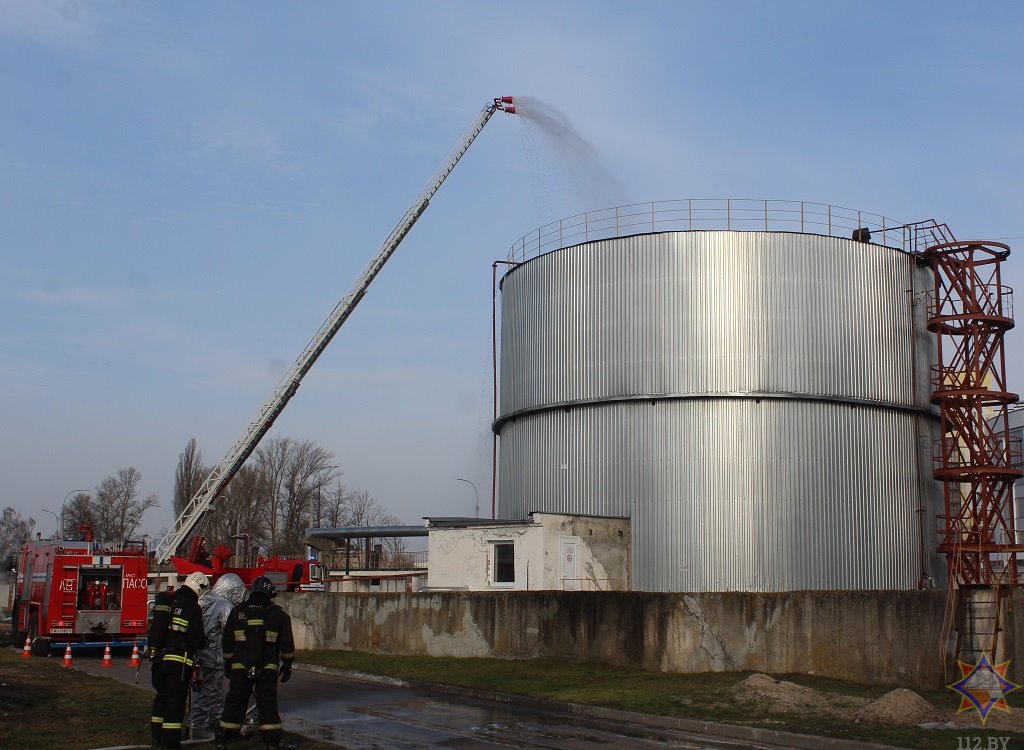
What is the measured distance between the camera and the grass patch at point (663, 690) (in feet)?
47.5

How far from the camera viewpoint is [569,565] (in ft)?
95.0

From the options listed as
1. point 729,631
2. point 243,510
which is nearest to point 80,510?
point 243,510

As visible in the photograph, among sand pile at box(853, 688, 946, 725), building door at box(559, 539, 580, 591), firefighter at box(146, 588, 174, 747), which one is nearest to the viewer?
firefighter at box(146, 588, 174, 747)

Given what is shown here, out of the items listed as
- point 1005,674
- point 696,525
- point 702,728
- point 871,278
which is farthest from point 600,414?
point 702,728

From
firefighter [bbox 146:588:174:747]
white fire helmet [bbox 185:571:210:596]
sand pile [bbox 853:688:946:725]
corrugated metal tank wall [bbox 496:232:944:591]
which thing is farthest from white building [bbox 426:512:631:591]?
firefighter [bbox 146:588:174:747]

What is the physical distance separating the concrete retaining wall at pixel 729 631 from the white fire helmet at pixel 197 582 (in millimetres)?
12337

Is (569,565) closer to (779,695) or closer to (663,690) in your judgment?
(663,690)

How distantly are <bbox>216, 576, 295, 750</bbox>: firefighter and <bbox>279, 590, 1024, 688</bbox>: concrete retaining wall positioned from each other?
12262mm

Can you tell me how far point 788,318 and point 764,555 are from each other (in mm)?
6471

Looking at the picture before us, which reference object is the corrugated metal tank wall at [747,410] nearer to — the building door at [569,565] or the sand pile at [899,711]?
the building door at [569,565]

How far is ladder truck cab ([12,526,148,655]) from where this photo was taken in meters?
28.8

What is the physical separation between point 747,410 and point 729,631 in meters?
7.87

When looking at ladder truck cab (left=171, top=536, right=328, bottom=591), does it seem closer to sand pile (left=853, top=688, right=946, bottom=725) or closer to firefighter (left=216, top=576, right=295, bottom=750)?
firefighter (left=216, top=576, right=295, bottom=750)

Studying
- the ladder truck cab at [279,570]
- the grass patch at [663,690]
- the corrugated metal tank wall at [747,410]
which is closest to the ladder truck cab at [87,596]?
the ladder truck cab at [279,570]
